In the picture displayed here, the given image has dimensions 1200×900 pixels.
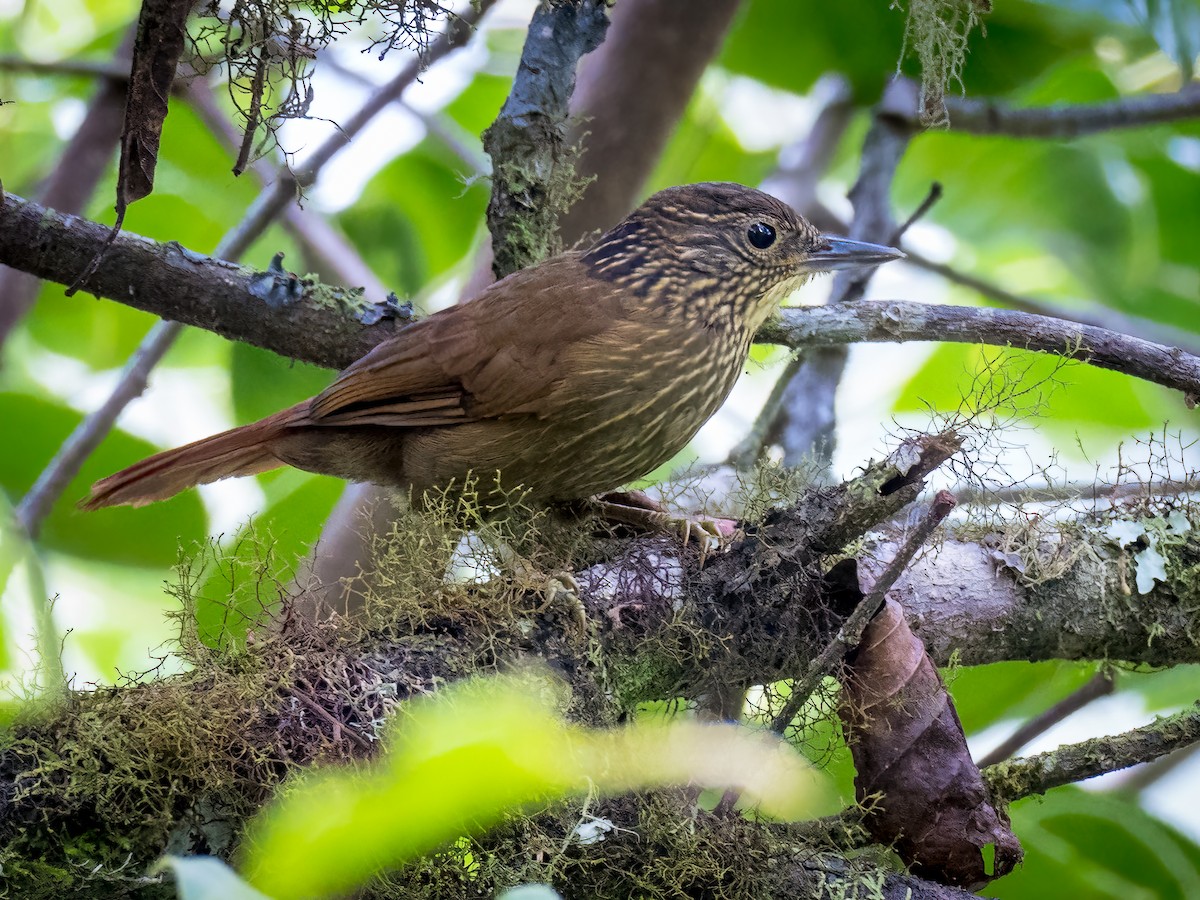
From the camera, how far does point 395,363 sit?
9.25 feet

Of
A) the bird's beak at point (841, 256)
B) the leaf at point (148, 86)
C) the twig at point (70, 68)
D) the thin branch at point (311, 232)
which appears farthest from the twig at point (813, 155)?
the leaf at point (148, 86)

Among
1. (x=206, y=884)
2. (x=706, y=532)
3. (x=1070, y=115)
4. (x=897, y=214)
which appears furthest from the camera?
(x=897, y=214)

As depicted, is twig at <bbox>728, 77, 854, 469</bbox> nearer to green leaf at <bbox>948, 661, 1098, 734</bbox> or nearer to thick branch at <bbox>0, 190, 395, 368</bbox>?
green leaf at <bbox>948, 661, 1098, 734</bbox>

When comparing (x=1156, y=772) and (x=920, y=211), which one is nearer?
(x=920, y=211)

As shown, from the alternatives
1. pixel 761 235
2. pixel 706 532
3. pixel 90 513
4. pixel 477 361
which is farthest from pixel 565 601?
pixel 90 513

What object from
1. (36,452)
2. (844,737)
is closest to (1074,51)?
(844,737)

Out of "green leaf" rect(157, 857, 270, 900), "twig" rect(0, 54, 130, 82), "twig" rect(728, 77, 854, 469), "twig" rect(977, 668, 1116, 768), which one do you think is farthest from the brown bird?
"green leaf" rect(157, 857, 270, 900)

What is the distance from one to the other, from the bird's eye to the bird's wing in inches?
16.8

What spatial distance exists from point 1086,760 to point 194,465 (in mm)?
2103

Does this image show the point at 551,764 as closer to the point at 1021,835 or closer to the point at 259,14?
the point at 259,14

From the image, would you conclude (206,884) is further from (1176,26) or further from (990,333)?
(1176,26)

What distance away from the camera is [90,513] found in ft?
10.6

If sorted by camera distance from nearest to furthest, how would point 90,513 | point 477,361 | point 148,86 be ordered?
point 148,86 → point 477,361 → point 90,513

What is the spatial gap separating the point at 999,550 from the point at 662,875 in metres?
1.21
